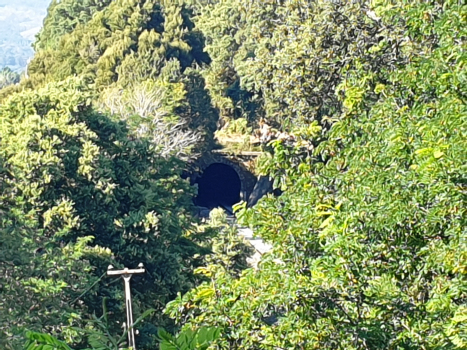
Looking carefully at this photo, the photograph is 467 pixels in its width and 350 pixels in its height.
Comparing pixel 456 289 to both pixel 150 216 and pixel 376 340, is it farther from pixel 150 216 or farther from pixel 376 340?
pixel 150 216

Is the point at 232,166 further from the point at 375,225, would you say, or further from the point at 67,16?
the point at 375,225

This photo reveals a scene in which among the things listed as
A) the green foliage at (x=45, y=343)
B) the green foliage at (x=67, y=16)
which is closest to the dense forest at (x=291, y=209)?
the green foliage at (x=45, y=343)

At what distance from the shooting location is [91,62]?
32.0 meters

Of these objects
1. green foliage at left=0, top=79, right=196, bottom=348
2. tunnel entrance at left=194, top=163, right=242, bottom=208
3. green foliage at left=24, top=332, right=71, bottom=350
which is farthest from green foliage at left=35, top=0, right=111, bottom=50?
green foliage at left=24, top=332, right=71, bottom=350

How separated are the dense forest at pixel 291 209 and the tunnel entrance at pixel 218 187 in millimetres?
12366

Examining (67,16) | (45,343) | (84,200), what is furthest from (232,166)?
→ (45,343)

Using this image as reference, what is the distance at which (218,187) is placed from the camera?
3841 cm

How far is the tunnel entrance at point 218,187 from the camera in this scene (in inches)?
1481

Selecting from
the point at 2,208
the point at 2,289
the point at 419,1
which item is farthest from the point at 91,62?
the point at 419,1

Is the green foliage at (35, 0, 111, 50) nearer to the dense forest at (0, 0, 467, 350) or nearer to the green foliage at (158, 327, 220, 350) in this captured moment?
the dense forest at (0, 0, 467, 350)

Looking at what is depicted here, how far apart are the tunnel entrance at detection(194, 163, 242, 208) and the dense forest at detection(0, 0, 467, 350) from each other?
1237 centimetres

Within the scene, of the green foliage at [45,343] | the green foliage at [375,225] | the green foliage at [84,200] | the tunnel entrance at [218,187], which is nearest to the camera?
the green foliage at [45,343]

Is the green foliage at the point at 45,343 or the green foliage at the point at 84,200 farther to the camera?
the green foliage at the point at 84,200

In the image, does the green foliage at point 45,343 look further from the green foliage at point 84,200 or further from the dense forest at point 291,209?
the green foliage at point 84,200
